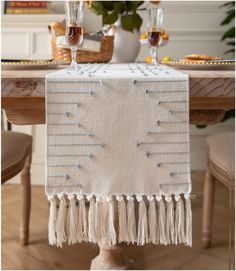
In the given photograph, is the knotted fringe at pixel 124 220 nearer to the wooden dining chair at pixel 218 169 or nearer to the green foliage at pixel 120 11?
the wooden dining chair at pixel 218 169

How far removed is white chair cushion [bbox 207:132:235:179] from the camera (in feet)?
4.63

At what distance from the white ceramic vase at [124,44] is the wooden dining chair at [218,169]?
523 mm

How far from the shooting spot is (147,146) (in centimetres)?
87

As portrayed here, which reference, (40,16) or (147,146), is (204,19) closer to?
(40,16)

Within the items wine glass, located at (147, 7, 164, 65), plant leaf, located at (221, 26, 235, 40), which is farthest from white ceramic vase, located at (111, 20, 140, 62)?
plant leaf, located at (221, 26, 235, 40)

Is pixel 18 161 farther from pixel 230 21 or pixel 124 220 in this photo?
pixel 230 21

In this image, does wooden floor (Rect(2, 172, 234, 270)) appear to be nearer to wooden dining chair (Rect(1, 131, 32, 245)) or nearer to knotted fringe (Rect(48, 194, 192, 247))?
wooden dining chair (Rect(1, 131, 32, 245))

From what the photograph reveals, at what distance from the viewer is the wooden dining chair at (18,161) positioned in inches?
54.3

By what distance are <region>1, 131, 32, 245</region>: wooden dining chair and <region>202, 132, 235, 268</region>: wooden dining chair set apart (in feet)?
2.41

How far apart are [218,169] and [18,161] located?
0.74 meters

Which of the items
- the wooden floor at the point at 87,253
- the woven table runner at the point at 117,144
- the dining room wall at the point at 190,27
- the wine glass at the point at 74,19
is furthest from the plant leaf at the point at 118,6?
the dining room wall at the point at 190,27

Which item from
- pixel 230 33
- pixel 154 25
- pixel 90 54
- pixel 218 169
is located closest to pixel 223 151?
pixel 218 169

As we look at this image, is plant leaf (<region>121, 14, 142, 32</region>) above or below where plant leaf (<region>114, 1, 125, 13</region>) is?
below

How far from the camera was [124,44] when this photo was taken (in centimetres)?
181
